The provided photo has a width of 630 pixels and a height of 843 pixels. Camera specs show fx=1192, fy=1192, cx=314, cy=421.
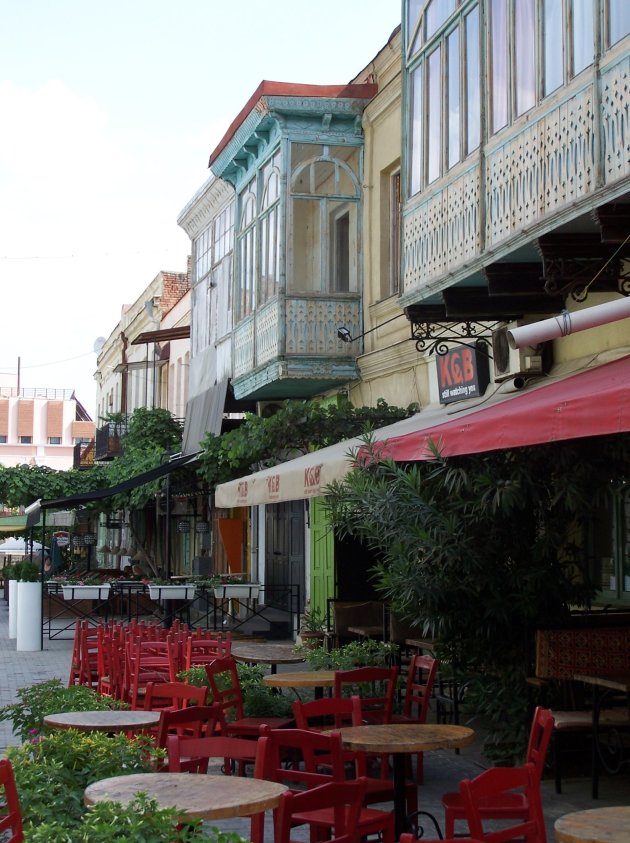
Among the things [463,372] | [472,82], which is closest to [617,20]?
[472,82]

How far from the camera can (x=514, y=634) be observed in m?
9.31

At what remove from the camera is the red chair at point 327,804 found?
4473 millimetres

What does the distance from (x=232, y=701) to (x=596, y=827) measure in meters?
4.32

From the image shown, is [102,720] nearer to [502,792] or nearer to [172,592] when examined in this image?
[502,792]

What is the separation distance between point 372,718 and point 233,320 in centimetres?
1270

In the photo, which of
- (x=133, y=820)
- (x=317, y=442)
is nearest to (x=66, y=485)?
(x=317, y=442)

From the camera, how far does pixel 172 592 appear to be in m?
19.5

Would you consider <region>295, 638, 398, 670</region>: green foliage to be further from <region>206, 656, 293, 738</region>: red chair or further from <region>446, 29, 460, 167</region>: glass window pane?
<region>446, 29, 460, 167</region>: glass window pane

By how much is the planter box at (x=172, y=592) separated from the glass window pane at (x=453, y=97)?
31.7ft

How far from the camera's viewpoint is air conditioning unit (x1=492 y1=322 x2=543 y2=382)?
12.2 metres

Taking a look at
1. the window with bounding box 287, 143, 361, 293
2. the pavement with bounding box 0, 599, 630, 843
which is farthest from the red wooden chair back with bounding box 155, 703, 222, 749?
the window with bounding box 287, 143, 361, 293

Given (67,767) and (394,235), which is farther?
(394,235)

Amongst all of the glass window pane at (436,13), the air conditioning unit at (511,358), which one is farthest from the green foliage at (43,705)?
the glass window pane at (436,13)

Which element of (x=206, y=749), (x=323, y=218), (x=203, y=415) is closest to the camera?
(x=206, y=749)
